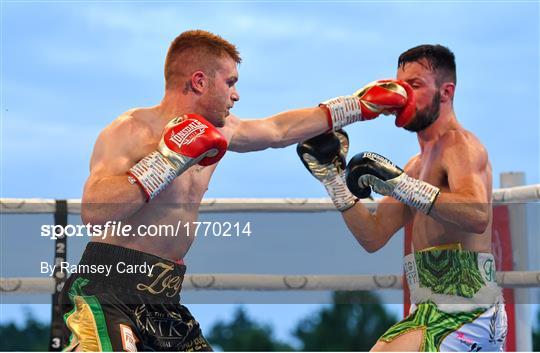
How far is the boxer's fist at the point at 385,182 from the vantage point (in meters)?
4.49

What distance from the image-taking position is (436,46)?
4.95 m

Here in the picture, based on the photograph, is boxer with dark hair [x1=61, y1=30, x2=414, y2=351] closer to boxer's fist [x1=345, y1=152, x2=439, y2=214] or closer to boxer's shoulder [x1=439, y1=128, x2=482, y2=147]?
boxer's fist [x1=345, y1=152, x2=439, y2=214]

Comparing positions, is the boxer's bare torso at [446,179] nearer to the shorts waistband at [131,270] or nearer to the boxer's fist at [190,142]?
the boxer's fist at [190,142]

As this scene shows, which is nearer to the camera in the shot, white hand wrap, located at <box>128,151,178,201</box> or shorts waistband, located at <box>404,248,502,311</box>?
white hand wrap, located at <box>128,151,178,201</box>

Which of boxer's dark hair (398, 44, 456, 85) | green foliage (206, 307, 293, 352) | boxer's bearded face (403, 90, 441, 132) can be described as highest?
boxer's dark hair (398, 44, 456, 85)

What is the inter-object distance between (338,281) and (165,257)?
6.07ft

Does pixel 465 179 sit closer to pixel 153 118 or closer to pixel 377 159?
pixel 377 159

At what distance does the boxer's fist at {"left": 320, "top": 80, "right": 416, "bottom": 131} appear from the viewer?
4.86 meters

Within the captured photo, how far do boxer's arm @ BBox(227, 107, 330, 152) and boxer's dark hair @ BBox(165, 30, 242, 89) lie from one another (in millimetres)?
360

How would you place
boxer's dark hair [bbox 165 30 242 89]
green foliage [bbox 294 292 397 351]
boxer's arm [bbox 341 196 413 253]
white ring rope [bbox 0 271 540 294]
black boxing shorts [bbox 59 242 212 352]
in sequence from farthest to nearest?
green foliage [bbox 294 292 397 351], white ring rope [bbox 0 271 540 294], boxer's arm [bbox 341 196 413 253], boxer's dark hair [bbox 165 30 242 89], black boxing shorts [bbox 59 242 212 352]

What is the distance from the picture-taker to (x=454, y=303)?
441 cm

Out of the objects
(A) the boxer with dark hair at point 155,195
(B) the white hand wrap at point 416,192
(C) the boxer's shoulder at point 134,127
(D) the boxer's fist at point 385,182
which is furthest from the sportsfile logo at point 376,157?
(C) the boxer's shoulder at point 134,127

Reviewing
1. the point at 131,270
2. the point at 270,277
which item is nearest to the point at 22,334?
the point at 270,277

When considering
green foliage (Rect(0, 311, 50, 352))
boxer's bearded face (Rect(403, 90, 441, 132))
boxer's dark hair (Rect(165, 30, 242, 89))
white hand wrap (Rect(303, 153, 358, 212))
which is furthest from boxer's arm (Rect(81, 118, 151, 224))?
green foliage (Rect(0, 311, 50, 352))
